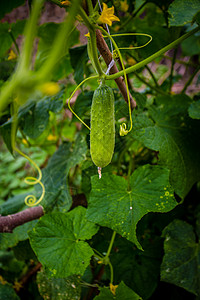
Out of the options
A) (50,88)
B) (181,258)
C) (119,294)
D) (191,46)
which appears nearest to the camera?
(50,88)

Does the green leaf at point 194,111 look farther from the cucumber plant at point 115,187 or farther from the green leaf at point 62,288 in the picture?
the green leaf at point 62,288

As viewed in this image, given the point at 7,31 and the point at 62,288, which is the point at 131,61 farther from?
the point at 62,288

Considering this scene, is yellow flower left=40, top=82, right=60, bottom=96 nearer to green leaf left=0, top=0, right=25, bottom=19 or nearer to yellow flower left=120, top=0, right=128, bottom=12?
green leaf left=0, top=0, right=25, bottom=19

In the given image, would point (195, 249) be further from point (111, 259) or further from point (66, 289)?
point (66, 289)

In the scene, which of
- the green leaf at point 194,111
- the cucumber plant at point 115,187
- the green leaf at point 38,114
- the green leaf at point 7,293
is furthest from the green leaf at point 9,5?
the green leaf at point 7,293

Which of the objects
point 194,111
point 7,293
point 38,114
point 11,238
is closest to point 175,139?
point 194,111

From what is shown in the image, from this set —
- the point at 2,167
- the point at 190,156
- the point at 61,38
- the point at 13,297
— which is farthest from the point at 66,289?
the point at 2,167
